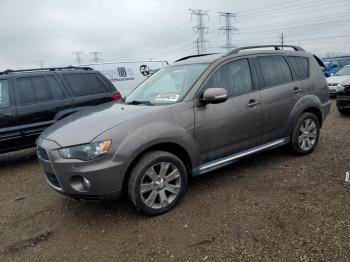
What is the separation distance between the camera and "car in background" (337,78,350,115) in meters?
8.72

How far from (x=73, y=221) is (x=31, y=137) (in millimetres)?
2975

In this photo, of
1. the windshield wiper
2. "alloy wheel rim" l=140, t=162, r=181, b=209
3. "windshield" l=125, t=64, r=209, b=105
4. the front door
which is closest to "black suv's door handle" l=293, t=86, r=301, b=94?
the front door

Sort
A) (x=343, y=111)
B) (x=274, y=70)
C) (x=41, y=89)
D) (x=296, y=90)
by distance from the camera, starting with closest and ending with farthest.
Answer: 1. (x=274, y=70)
2. (x=296, y=90)
3. (x=41, y=89)
4. (x=343, y=111)

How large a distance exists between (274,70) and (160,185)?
2609 mm

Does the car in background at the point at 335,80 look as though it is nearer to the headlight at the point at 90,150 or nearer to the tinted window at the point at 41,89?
the tinted window at the point at 41,89

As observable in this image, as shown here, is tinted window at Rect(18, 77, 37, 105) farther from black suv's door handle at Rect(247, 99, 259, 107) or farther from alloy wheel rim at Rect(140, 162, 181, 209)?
black suv's door handle at Rect(247, 99, 259, 107)

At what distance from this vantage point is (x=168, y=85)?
447cm

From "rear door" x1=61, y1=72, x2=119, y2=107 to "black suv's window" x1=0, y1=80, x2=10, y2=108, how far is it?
110 cm

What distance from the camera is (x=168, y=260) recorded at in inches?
116

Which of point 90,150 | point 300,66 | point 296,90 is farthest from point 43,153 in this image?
point 300,66

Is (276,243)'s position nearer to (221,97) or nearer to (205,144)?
(205,144)

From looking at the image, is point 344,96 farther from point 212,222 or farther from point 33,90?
point 33,90

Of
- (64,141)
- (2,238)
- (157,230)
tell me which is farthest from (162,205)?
(2,238)

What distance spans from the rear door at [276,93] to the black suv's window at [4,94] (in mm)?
4496
